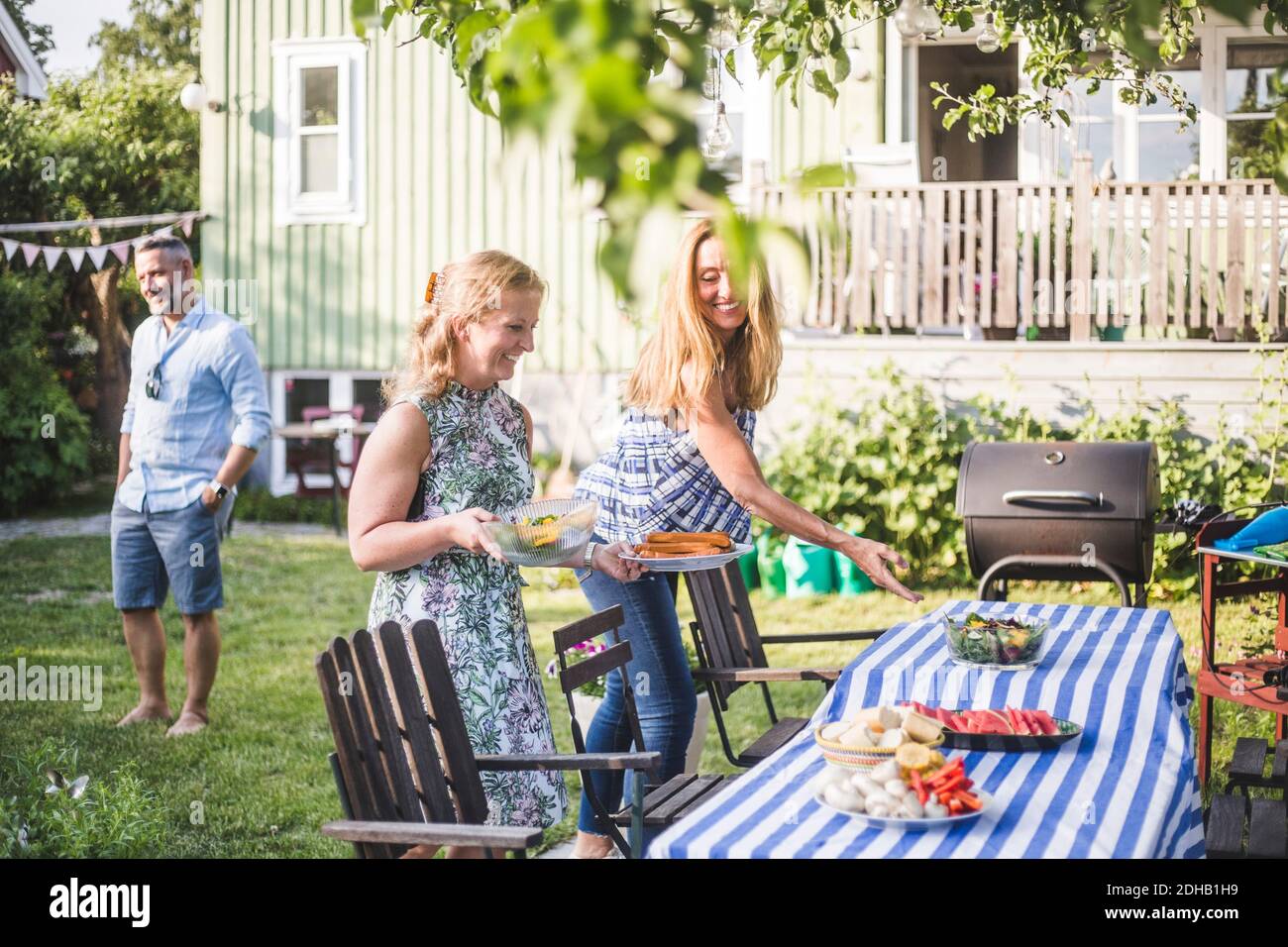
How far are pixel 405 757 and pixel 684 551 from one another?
3.67ft

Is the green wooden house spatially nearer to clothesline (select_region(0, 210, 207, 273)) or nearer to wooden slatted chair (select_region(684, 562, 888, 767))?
clothesline (select_region(0, 210, 207, 273))

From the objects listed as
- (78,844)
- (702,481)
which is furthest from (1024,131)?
(78,844)

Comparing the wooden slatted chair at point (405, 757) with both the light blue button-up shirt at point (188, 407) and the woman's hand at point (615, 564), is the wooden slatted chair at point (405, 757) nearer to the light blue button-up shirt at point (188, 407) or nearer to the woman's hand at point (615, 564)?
the woman's hand at point (615, 564)

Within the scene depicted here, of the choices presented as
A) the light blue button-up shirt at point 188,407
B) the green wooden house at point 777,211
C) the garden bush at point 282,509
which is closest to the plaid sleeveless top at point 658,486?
the light blue button-up shirt at point 188,407

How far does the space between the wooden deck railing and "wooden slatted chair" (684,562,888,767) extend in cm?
481

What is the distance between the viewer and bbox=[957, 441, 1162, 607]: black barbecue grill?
17.9 feet

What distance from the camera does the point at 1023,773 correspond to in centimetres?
268

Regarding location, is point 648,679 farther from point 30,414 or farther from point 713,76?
point 30,414

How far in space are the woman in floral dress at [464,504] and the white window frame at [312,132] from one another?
10.8m

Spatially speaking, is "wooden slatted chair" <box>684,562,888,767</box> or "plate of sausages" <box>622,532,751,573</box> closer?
"plate of sausages" <box>622,532,751,573</box>

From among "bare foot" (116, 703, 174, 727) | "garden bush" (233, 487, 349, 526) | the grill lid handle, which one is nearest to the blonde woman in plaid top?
the grill lid handle

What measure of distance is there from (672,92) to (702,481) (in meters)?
2.76
